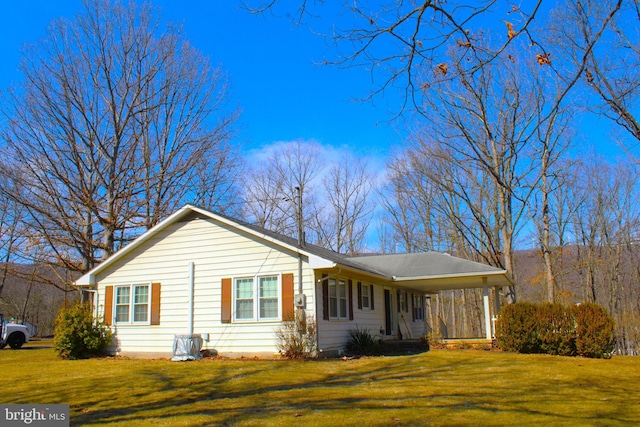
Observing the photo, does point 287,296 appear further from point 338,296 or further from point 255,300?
point 338,296

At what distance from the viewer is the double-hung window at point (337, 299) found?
49.8ft

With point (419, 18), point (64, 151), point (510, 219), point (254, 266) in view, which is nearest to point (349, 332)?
point (254, 266)

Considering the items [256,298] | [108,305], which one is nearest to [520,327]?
[256,298]

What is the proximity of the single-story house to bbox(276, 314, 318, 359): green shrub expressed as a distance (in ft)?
0.73

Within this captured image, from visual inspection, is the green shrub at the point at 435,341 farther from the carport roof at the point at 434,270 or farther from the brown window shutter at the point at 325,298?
the brown window shutter at the point at 325,298

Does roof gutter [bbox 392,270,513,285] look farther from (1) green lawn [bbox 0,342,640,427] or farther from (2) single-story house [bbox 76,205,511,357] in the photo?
(1) green lawn [bbox 0,342,640,427]

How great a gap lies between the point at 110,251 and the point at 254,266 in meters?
9.60

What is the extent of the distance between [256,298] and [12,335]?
49.4 feet

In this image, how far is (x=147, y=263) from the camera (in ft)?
53.7

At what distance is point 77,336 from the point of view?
15758 millimetres

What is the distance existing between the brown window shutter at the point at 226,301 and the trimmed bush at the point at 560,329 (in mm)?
8417

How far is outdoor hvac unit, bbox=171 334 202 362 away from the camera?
46.5 feet

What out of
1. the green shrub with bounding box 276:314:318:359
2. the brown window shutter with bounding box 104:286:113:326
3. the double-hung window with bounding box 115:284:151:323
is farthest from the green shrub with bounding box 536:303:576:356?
the brown window shutter with bounding box 104:286:113:326

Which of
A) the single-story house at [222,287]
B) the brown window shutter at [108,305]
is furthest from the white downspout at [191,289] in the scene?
the brown window shutter at [108,305]
